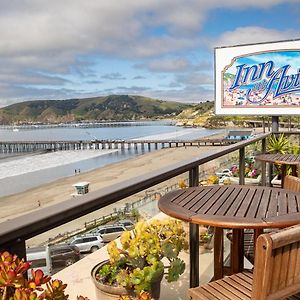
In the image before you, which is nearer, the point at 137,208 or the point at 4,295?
the point at 4,295

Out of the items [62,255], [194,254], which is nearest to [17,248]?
[62,255]

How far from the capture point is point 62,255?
1.96m

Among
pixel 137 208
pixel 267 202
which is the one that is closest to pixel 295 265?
pixel 267 202

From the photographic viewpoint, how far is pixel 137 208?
259cm

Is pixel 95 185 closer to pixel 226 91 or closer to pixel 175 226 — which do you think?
pixel 226 91

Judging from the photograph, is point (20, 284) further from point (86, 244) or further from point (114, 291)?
point (86, 244)

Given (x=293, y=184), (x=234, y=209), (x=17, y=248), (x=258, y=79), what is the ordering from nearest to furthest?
(x=17, y=248)
(x=234, y=209)
(x=293, y=184)
(x=258, y=79)

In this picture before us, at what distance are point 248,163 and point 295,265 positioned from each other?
302 cm

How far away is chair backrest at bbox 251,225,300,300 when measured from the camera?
122 cm

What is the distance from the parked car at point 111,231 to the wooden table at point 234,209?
29 centimetres

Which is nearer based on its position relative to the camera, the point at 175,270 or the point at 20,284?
the point at 20,284

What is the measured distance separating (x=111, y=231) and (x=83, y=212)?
1.07 meters

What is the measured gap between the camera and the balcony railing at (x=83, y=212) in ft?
3.45

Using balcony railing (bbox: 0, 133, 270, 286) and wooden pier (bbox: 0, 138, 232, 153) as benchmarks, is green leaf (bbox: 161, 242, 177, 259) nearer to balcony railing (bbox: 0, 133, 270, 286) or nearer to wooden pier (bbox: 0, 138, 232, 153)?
balcony railing (bbox: 0, 133, 270, 286)
